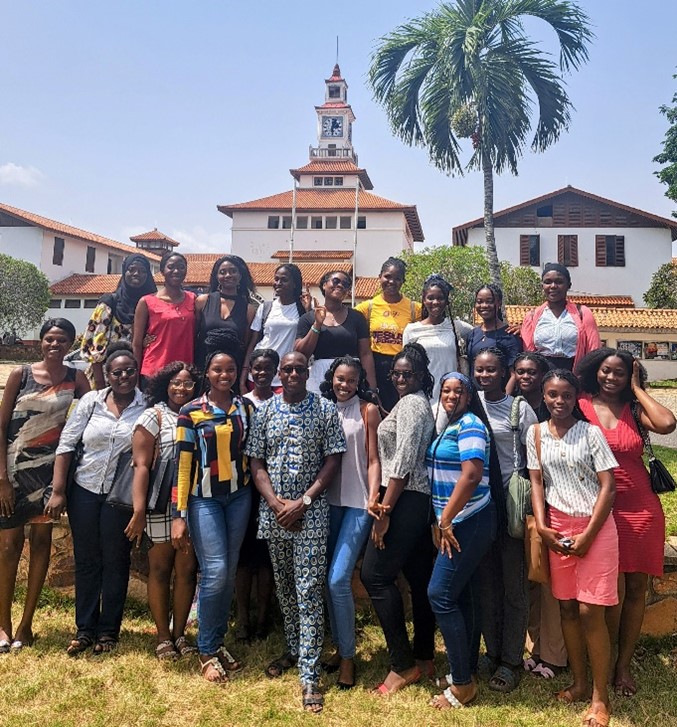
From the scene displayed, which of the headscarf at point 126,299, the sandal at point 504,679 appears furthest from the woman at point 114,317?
the sandal at point 504,679

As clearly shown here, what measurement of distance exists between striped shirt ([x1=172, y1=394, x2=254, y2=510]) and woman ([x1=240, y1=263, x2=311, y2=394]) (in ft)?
3.38

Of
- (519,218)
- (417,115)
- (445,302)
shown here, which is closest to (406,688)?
(445,302)

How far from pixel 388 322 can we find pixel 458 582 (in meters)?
2.24

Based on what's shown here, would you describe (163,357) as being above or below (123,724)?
above

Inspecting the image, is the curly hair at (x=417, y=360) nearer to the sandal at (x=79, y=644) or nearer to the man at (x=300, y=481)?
the man at (x=300, y=481)

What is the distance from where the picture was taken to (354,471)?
140 inches

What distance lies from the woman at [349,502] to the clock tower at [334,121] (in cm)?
5054

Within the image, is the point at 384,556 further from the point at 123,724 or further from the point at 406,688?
the point at 123,724

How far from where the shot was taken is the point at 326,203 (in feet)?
137

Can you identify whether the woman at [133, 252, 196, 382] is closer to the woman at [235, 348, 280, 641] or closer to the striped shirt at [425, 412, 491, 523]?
the woman at [235, 348, 280, 641]

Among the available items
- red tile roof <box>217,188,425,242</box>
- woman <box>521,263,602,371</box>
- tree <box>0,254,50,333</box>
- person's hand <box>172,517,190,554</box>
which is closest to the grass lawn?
person's hand <box>172,517,190,554</box>

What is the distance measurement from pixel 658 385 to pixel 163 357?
78.0 feet

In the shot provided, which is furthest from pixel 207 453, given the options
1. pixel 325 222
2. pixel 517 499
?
pixel 325 222

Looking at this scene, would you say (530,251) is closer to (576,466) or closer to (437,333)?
(437,333)
